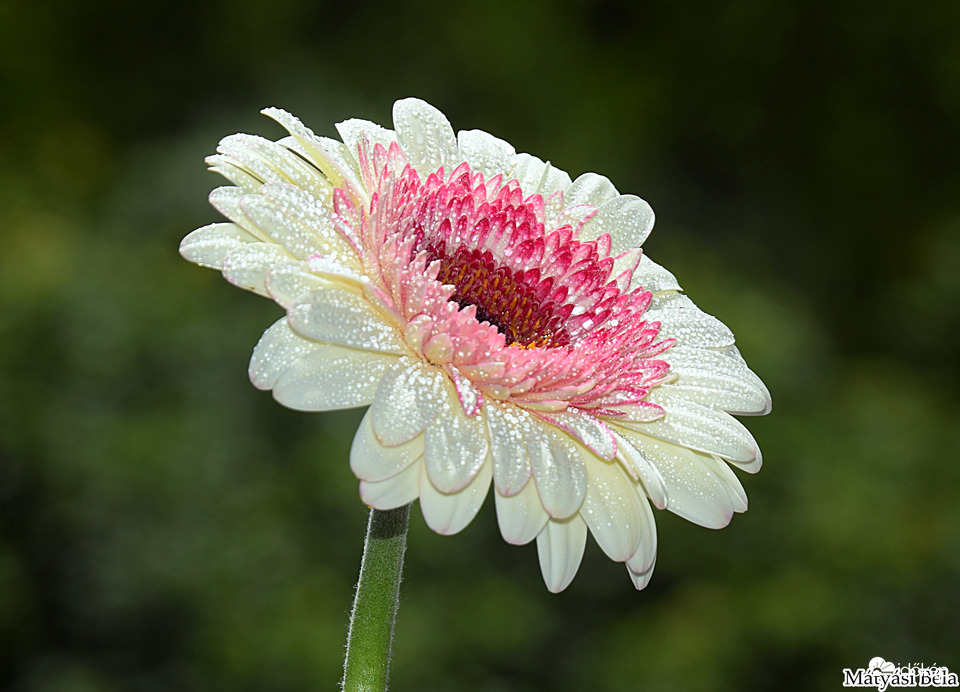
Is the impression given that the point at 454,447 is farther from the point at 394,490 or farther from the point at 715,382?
the point at 715,382

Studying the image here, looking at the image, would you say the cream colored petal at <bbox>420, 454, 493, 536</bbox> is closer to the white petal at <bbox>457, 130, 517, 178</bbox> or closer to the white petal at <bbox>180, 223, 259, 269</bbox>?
the white petal at <bbox>180, 223, 259, 269</bbox>

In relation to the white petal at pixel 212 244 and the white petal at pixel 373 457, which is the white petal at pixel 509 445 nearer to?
the white petal at pixel 373 457

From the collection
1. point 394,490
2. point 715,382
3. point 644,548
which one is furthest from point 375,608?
point 715,382

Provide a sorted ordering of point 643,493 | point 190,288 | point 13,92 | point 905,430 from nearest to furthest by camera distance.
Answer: point 643,493
point 190,288
point 905,430
point 13,92

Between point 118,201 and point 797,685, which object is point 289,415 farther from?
point 797,685

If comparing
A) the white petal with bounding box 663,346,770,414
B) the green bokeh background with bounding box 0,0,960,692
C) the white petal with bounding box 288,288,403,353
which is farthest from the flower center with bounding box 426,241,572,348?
Result: the green bokeh background with bounding box 0,0,960,692

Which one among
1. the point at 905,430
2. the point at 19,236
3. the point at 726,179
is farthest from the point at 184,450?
the point at 726,179
